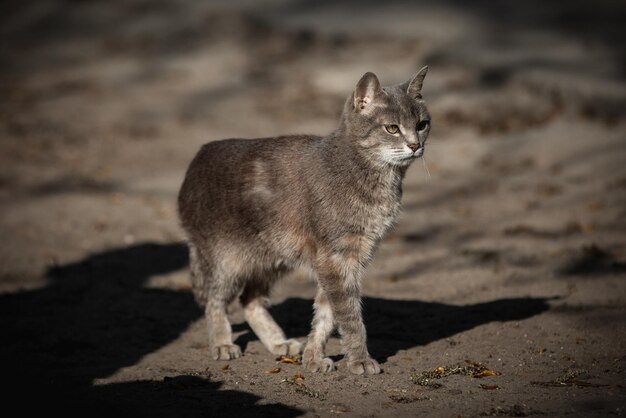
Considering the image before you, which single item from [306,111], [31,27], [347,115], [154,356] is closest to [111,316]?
[154,356]

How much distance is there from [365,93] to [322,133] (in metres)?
7.75

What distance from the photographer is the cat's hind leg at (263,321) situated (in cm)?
672

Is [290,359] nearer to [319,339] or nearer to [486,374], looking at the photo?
[319,339]

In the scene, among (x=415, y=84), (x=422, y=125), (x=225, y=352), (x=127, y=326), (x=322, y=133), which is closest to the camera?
(x=422, y=125)

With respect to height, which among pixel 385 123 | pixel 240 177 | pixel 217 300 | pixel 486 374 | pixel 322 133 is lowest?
pixel 486 374

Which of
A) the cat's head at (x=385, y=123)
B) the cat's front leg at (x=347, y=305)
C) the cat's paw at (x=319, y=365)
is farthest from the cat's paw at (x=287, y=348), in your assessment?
the cat's head at (x=385, y=123)

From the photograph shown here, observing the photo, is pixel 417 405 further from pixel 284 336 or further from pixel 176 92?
pixel 176 92

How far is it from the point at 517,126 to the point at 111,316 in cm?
845

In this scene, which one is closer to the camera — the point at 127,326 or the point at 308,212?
the point at 308,212

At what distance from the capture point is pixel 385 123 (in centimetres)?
612

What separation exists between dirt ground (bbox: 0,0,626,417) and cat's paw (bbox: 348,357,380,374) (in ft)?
0.36

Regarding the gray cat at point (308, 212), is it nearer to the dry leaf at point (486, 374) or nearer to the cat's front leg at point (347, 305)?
the cat's front leg at point (347, 305)

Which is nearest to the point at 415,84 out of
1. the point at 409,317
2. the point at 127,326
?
the point at 409,317

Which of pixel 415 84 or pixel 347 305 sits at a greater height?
pixel 415 84
